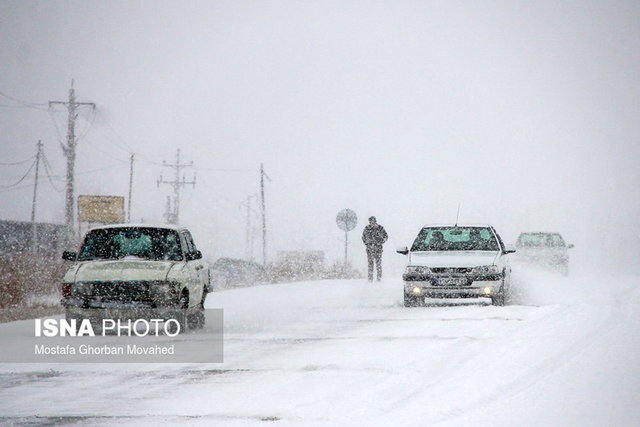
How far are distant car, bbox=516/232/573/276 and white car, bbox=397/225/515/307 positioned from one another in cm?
1665

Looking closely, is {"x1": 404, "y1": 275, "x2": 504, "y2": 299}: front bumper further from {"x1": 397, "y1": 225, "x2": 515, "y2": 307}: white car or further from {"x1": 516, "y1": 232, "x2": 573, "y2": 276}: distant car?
{"x1": 516, "y1": 232, "x2": 573, "y2": 276}: distant car

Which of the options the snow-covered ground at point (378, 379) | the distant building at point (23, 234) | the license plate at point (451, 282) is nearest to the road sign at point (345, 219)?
the license plate at point (451, 282)

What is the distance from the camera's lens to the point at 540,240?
37188 mm

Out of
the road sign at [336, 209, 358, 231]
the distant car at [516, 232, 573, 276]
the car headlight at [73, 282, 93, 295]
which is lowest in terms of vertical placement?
the car headlight at [73, 282, 93, 295]

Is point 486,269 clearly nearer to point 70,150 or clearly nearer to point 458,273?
point 458,273

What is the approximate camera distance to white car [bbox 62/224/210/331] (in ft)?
45.5

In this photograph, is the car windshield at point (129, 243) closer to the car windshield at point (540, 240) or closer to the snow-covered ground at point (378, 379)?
the snow-covered ground at point (378, 379)

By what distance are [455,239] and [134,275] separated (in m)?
9.27

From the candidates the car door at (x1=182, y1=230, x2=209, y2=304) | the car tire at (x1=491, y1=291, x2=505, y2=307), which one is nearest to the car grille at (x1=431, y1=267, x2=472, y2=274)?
the car tire at (x1=491, y1=291, x2=505, y2=307)

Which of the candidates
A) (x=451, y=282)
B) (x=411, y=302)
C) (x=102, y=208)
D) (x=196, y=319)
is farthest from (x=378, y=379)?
(x=102, y=208)

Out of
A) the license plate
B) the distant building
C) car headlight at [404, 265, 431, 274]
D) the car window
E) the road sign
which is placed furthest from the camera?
the distant building

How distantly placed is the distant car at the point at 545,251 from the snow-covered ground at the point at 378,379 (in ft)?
65.9

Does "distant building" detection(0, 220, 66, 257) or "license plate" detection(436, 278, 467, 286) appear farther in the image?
"distant building" detection(0, 220, 66, 257)

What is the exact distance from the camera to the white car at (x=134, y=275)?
45.5 ft
